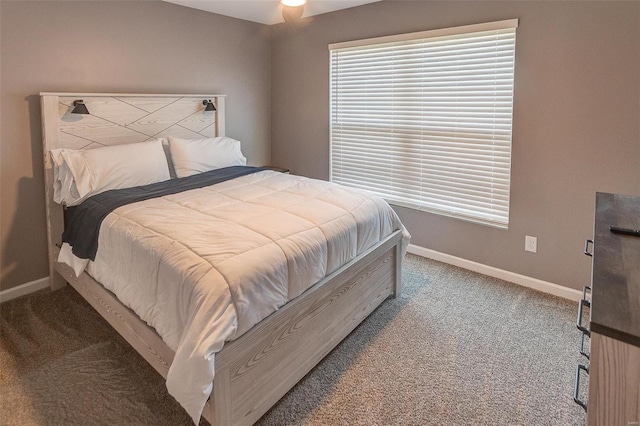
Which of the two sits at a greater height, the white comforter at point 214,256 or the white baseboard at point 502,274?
the white comforter at point 214,256

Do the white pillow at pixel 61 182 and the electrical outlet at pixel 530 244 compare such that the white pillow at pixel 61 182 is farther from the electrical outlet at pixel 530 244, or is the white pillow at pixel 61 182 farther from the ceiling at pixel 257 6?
the electrical outlet at pixel 530 244

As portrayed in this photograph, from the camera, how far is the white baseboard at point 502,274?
2914 millimetres

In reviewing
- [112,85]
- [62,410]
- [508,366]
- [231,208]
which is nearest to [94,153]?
[112,85]

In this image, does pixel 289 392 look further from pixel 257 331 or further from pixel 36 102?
pixel 36 102

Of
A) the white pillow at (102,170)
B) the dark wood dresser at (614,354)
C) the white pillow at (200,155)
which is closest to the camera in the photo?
the dark wood dresser at (614,354)

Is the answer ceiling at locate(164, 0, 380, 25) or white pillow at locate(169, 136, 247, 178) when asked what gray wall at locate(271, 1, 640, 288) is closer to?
ceiling at locate(164, 0, 380, 25)

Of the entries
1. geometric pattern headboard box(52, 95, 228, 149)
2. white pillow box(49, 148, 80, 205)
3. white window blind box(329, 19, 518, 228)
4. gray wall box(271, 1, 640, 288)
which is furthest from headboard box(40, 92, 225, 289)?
gray wall box(271, 1, 640, 288)

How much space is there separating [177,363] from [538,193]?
2693 mm

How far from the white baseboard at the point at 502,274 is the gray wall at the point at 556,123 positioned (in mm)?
43

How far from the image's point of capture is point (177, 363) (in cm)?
154

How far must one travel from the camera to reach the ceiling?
3.59 meters

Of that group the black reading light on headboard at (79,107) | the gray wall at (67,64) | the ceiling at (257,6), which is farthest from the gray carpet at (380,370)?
the ceiling at (257,6)

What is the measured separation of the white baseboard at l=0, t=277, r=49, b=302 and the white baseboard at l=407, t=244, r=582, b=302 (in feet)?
10.3

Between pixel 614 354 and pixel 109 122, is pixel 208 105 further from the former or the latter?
pixel 614 354
